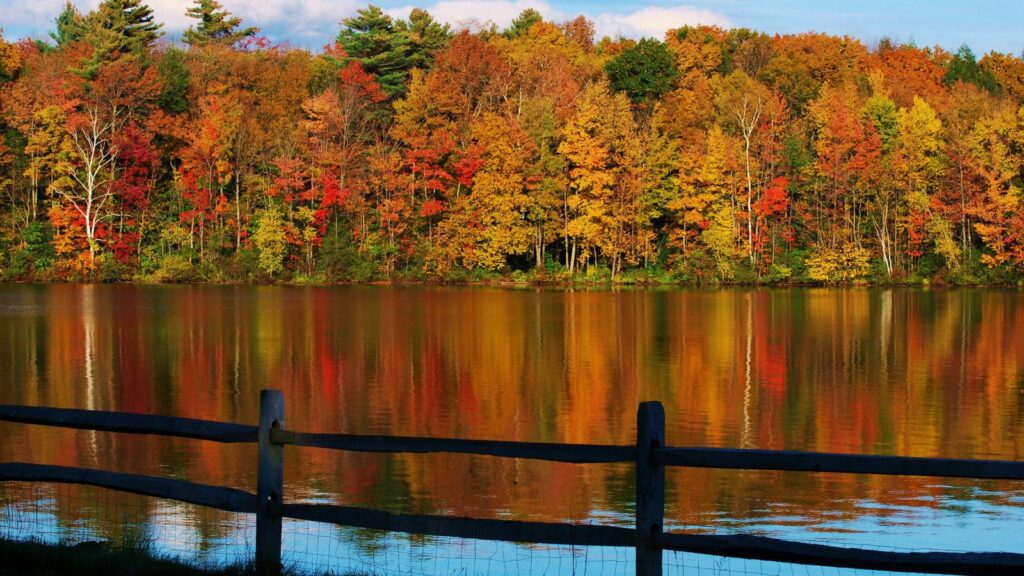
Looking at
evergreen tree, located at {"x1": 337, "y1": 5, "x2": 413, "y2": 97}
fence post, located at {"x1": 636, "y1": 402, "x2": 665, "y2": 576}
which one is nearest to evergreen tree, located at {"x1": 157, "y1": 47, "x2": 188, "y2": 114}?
evergreen tree, located at {"x1": 337, "y1": 5, "x2": 413, "y2": 97}

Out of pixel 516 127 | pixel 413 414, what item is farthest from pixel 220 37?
pixel 413 414

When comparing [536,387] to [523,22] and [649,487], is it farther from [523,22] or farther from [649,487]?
[523,22]

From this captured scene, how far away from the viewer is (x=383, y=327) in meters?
35.3

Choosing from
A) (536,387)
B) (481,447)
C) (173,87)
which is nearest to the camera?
(481,447)

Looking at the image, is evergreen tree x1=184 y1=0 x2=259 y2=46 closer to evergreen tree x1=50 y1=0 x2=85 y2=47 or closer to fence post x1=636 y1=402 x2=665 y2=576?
evergreen tree x1=50 y1=0 x2=85 y2=47

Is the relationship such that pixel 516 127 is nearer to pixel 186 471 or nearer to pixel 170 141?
pixel 170 141

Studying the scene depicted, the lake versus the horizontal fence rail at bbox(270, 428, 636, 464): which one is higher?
the horizontal fence rail at bbox(270, 428, 636, 464)

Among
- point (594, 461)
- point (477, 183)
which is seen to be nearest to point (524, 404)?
point (594, 461)

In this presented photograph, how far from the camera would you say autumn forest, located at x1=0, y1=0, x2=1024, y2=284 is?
62.1 metres

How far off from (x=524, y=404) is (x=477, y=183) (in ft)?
144

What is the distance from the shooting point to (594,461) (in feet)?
20.1

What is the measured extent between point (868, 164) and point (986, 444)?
162 feet

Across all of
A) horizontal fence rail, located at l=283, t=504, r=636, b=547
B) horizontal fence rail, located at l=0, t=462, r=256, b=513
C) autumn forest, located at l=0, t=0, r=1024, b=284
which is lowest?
horizontal fence rail, located at l=283, t=504, r=636, b=547

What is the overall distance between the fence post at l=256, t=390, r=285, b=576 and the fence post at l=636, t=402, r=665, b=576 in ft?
6.42
